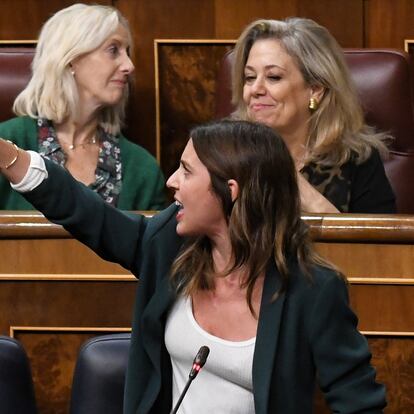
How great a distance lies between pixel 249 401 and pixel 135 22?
3.56 ft

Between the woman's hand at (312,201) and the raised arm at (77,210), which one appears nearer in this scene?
the raised arm at (77,210)

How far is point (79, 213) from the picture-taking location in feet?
3.92

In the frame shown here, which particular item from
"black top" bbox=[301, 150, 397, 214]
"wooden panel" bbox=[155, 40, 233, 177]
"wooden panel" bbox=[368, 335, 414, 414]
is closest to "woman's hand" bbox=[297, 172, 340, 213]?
"black top" bbox=[301, 150, 397, 214]

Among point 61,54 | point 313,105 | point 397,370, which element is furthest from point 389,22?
point 397,370

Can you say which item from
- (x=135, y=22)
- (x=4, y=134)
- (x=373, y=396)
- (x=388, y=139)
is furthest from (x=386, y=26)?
(x=373, y=396)

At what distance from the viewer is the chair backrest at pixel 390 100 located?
6.32ft

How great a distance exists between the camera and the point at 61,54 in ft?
6.50

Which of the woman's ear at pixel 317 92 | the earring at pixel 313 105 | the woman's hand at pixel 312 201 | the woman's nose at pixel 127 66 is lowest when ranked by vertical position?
the woman's hand at pixel 312 201

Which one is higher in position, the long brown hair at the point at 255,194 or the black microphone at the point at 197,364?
the long brown hair at the point at 255,194

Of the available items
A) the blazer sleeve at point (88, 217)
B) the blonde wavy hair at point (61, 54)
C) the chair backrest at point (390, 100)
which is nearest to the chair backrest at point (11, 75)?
the blonde wavy hair at point (61, 54)

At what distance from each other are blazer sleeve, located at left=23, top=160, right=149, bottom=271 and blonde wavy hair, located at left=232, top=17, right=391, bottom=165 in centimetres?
62

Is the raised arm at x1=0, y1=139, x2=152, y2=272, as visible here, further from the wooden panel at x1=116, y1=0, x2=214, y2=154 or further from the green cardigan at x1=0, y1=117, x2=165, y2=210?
the wooden panel at x1=116, y1=0, x2=214, y2=154

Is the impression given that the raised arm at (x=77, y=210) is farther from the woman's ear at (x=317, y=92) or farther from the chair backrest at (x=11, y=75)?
the chair backrest at (x=11, y=75)

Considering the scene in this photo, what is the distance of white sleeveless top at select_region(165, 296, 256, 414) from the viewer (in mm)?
1194
